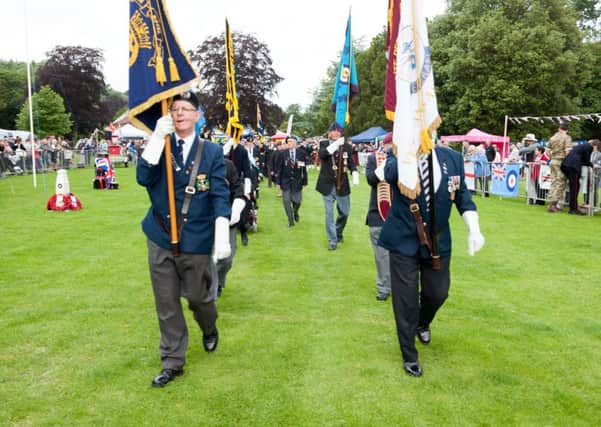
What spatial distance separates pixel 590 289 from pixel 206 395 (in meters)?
5.40

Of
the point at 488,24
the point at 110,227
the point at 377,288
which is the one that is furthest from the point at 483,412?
the point at 488,24

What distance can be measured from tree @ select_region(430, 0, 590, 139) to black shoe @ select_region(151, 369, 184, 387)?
41.5 metres

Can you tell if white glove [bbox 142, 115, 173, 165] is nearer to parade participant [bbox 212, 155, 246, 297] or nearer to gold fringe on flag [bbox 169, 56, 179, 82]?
gold fringe on flag [bbox 169, 56, 179, 82]

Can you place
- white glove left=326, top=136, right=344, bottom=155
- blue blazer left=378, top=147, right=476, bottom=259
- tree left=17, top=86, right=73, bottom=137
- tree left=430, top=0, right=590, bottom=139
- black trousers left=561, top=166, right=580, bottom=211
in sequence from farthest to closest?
tree left=17, top=86, right=73, bottom=137
tree left=430, top=0, right=590, bottom=139
black trousers left=561, top=166, right=580, bottom=211
white glove left=326, top=136, right=344, bottom=155
blue blazer left=378, top=147, right=476, bottom=259

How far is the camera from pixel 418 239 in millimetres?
4559

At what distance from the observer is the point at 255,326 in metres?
5.90

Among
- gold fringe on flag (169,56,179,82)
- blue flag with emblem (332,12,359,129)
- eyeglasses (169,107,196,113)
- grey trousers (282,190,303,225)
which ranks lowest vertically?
grey trousers (282,190,303,225)

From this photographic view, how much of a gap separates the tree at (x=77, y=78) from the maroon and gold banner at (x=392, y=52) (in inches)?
2445

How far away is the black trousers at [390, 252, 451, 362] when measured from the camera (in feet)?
15.1

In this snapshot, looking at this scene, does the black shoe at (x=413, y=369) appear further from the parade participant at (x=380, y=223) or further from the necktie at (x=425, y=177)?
the parade participant at (x=380, y=223)

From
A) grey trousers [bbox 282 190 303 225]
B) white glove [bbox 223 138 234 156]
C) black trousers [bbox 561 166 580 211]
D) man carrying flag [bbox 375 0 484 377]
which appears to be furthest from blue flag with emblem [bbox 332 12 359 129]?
black trousers [bbox 561 166 580 211]

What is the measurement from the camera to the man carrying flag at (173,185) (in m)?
4.41

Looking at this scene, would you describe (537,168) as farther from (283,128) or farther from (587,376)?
(283,128)

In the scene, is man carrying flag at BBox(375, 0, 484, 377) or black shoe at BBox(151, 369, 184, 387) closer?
black shoe at BBox(151, 369, 184, 387)
